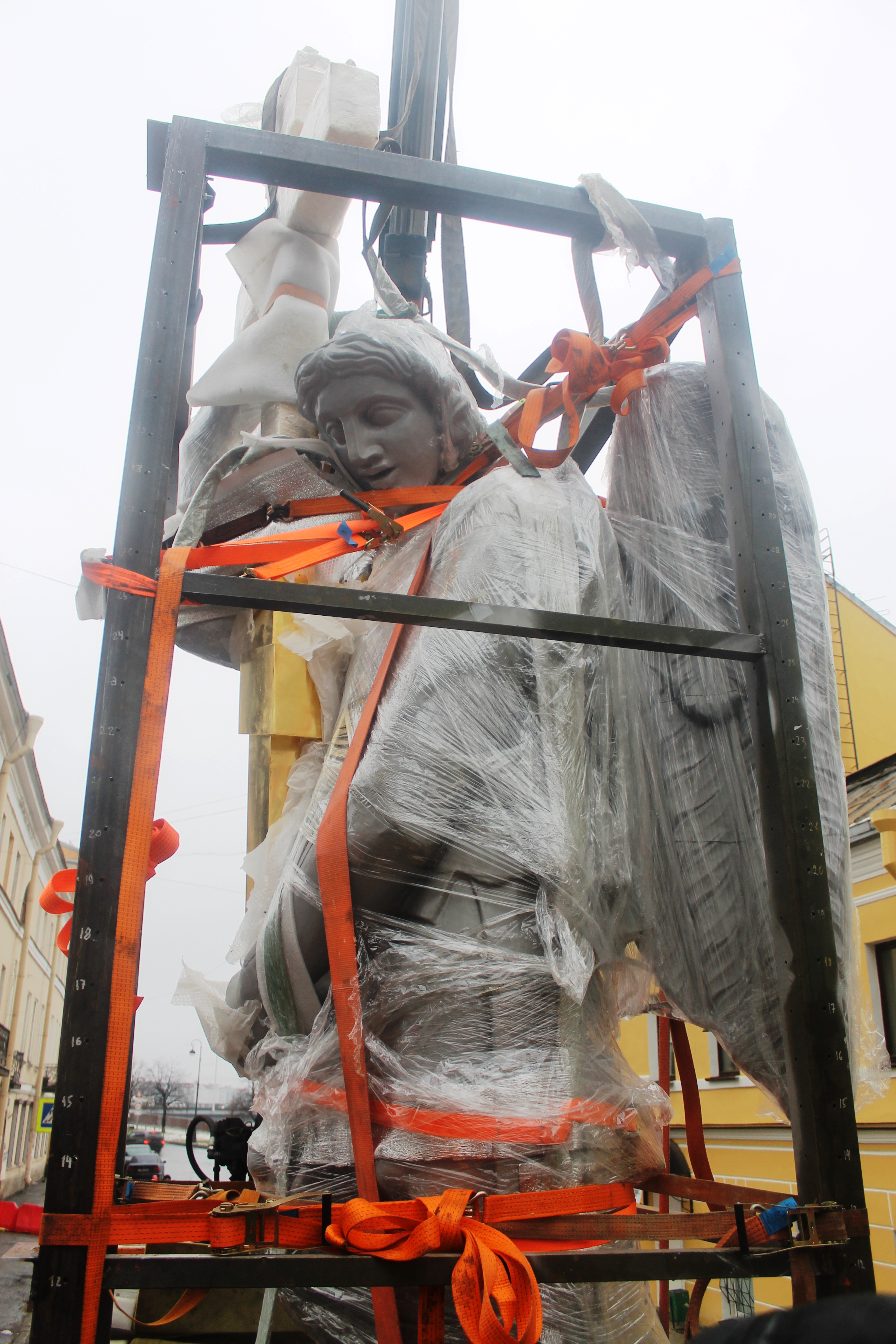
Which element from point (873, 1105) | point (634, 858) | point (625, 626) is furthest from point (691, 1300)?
point (873, 1105)

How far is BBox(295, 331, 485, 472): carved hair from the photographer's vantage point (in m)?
2.46

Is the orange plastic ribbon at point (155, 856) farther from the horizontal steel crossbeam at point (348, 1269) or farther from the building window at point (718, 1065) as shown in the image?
the building window at point (718, 1065)

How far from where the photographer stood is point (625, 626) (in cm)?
184

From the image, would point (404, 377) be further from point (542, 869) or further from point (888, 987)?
point (888, 987)

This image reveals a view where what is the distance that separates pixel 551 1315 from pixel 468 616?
1.23 metres

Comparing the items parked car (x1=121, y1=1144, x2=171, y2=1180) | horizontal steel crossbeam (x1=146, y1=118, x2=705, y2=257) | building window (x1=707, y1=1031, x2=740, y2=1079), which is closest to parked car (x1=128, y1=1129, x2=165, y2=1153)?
parked car (x1=121, y1=1144, x2=171, y2=1180)

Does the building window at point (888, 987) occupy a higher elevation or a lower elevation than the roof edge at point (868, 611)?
lower

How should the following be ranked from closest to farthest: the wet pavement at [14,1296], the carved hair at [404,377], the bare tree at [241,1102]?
1. the carved hair at [404,377]
2. the bare tree at [241,1102]
3. the wet pavement at [14,1296]

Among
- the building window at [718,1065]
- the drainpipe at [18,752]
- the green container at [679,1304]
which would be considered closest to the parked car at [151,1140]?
the drainpipe at [18,752]

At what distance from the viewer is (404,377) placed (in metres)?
2.48

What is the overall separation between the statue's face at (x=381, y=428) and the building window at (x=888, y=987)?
7.98 m

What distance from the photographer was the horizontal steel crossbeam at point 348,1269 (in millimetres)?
1312

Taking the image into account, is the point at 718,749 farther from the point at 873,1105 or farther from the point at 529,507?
the point at 873,1105

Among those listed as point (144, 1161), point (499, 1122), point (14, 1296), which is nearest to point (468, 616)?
point (499, 1122)
